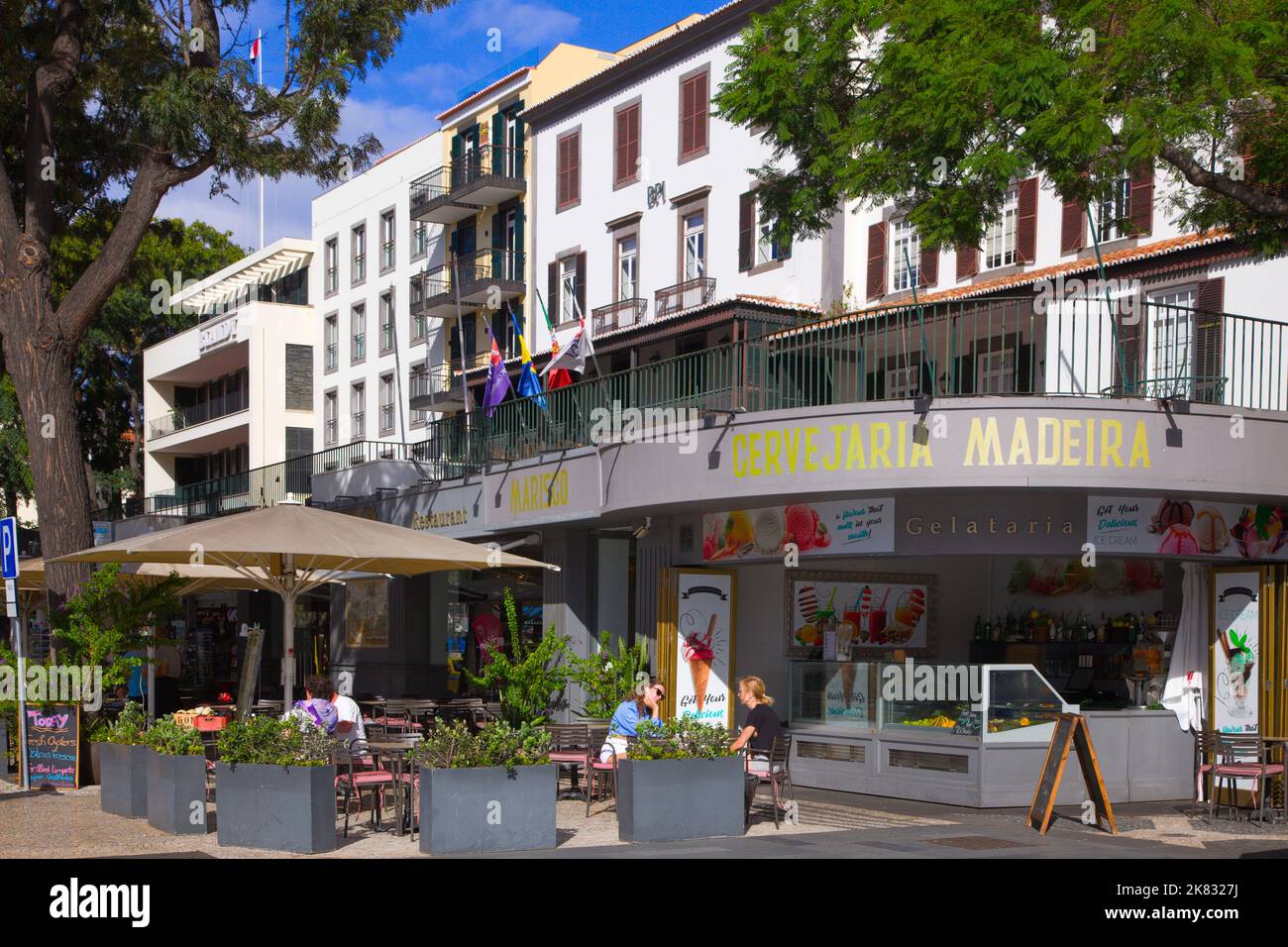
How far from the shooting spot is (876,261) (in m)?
26.7

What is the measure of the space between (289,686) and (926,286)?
45.8ft

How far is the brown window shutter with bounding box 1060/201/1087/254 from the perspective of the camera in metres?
23.0

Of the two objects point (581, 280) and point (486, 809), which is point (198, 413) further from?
point (486, 809)

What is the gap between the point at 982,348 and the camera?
21219 millimetres

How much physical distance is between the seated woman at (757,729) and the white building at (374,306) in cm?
2523

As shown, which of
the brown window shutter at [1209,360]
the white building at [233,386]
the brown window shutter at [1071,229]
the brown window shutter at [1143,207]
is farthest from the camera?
the white building at [233,386]

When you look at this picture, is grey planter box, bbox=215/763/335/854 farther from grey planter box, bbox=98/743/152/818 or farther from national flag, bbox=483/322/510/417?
national flag, bbox=483/322/510/417

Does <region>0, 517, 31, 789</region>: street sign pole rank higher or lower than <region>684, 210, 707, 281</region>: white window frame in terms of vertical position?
lower

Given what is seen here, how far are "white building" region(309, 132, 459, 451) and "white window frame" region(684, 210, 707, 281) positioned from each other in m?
10.8

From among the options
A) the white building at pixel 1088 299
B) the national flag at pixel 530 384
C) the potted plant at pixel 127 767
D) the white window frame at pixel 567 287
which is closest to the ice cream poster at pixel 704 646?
the white building at pixel 1088 299

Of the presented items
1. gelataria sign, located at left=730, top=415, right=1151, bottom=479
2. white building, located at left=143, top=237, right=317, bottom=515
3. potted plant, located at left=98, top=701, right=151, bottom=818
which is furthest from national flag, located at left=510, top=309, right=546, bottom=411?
white building, located at left=143, top=237, right=317, bottom=515

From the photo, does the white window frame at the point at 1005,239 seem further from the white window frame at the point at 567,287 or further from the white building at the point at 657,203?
the white window frame at the point at 567,287

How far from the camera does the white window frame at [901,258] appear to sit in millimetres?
25766
